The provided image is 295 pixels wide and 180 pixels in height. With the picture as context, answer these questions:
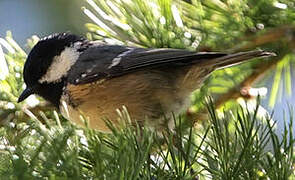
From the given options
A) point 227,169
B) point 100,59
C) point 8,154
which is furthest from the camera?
point 100,59

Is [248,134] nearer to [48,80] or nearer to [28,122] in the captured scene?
[28,122]

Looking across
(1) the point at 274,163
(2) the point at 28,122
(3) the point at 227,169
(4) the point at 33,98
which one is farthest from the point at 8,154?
(4) the point at 33,98

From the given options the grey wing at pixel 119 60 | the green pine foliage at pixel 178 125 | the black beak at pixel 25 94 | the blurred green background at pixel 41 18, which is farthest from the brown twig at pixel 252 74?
the blurred green background at pixel 41 18

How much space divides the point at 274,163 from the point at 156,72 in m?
0.96

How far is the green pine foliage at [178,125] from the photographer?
130 cm

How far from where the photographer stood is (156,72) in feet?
7.72

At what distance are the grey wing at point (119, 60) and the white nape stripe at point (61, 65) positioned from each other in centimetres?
5

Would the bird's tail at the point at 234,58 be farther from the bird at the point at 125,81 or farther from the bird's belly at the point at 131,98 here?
the bird's belly at the point at 131,98

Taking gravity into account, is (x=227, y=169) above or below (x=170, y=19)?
below

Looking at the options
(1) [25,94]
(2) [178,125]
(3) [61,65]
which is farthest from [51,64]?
(2) [178,125]

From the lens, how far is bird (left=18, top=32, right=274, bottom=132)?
218 cm

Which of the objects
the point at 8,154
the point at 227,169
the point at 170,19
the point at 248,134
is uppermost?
the point at 170,19

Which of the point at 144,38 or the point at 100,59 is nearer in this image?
the point at 144,38

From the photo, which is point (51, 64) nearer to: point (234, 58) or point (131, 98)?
point (131, 98)
